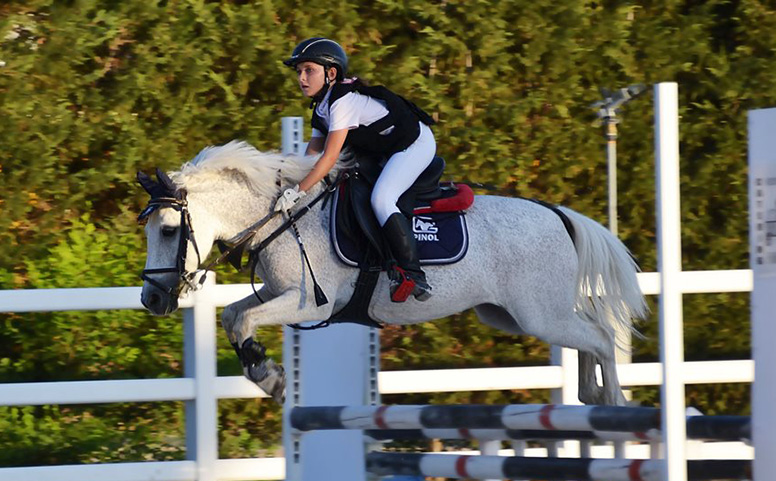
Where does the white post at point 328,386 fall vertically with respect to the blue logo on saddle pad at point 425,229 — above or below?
below

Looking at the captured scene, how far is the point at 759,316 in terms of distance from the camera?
327 cm

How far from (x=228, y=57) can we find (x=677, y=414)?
5.02m

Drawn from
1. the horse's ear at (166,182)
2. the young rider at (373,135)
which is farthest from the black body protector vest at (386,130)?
the horse's ear at (166,182)

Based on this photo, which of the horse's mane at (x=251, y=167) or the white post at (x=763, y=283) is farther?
the horse's mane at (x=251, y=167)

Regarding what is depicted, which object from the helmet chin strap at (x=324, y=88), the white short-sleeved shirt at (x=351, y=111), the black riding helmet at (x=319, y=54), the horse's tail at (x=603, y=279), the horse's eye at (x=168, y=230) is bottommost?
the horse's tail at (x=603, y=279)

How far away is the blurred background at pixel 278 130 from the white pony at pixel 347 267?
164cm

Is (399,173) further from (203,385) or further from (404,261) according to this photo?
(203,385)

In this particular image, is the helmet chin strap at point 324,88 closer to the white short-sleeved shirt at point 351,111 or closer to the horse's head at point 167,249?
the white short-sleeved shirt at point 351,111

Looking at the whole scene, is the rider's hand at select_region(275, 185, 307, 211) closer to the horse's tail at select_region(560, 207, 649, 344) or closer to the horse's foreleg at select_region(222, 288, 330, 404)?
the horse's foreleg at select_region(222, 288, 330, 404)

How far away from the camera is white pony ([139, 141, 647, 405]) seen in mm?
4543

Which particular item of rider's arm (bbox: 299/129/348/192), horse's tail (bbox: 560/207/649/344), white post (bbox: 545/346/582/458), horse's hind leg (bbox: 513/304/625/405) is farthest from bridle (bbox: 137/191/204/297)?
white post (bbox: 545/346/582/458)

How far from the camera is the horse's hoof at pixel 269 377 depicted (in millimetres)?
4512

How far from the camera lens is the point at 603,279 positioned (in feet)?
17.1

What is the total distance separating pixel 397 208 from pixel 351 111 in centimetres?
41
